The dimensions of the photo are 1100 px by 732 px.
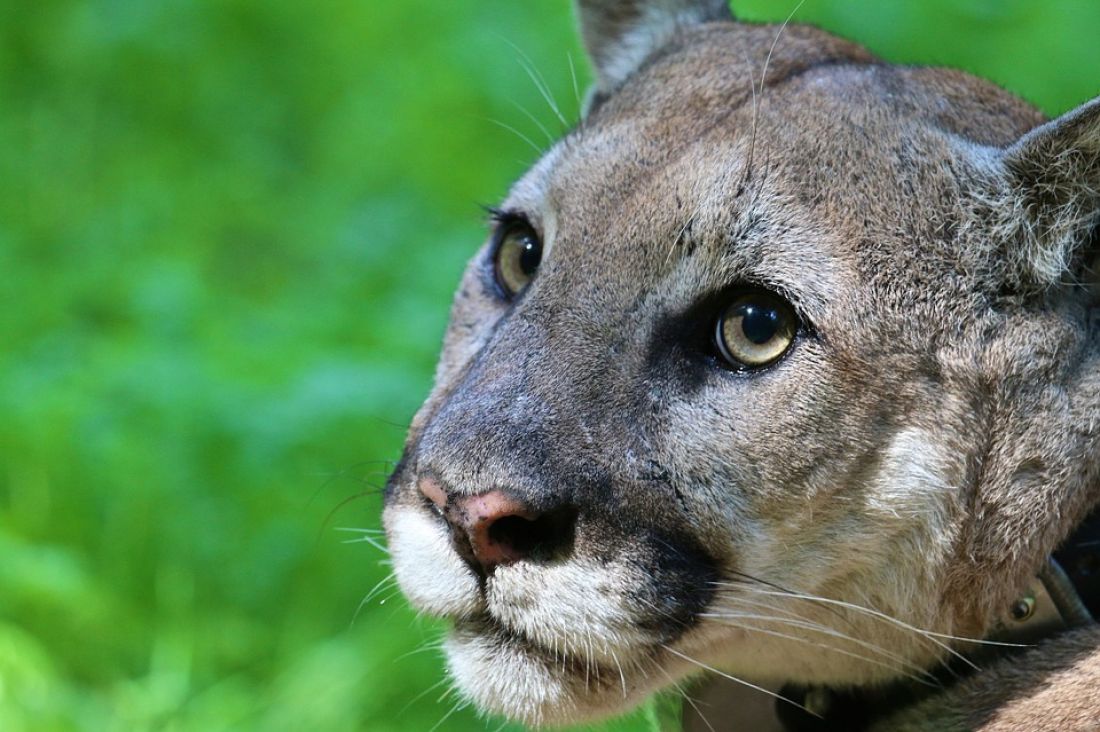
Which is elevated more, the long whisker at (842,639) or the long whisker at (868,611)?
the long whisker at (868,611)

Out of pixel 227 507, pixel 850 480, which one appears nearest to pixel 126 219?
pixel 227 507

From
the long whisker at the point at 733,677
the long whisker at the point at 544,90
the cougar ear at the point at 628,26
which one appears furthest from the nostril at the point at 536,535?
the cougar ear at the point at 628,26

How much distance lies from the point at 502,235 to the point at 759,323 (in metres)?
1.05

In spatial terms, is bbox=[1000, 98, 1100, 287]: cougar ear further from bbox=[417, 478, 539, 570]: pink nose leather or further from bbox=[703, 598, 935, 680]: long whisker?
bbox=[417, 478, 539, 570]: pink nose leather

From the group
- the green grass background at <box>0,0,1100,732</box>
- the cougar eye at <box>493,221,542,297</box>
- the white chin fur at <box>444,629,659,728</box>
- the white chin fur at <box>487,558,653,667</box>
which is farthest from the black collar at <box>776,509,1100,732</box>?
the cougar eye at <box>493,221,542,297</box>

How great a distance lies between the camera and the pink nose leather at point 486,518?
10.4ft

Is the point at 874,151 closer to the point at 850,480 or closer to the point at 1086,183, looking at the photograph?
the point at 1086,183

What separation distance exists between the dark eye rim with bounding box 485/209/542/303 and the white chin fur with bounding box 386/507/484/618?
2.89ft

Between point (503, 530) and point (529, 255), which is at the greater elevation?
point (529, 255)

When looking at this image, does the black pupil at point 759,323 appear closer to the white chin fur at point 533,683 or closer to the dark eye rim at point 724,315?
the dark eye rim at point 724,315

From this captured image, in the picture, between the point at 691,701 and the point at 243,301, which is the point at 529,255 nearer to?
the point at 691,701

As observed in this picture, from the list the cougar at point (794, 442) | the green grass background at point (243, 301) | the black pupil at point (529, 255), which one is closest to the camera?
the cougar at point (794, 442)

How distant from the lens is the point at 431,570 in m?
3.38

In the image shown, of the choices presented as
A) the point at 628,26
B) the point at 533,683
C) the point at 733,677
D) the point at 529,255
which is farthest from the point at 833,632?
the point at 628,26
